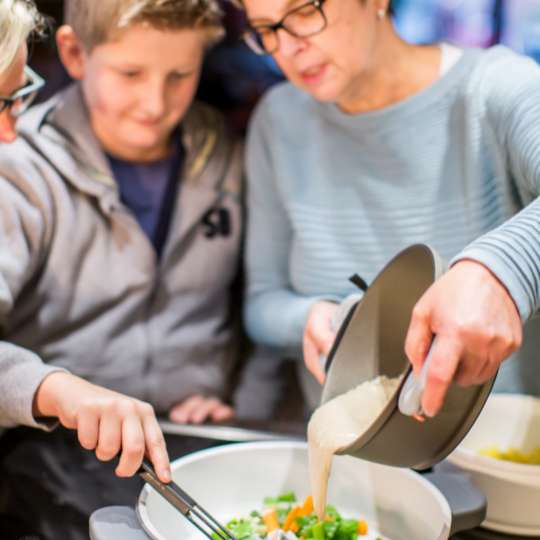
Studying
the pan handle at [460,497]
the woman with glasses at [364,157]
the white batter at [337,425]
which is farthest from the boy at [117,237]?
the pan handle at [460,497]

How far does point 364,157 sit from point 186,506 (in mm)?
734

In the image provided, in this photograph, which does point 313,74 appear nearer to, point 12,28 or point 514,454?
point 12,28

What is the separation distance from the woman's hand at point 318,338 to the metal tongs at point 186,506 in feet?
1.06

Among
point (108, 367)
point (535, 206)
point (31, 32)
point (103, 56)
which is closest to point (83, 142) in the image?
point (103, 56)

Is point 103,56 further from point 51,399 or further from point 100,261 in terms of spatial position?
point 51,399

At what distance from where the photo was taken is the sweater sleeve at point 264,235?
1538mm

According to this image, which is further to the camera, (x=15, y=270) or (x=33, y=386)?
(x=15, y=270)

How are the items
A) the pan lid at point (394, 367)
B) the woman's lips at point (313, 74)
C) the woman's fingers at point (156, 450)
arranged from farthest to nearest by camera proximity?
the woman's lips at point (313, 74) < the woman's fingers at point (156, 450) < the pan lid at point (394, 367)

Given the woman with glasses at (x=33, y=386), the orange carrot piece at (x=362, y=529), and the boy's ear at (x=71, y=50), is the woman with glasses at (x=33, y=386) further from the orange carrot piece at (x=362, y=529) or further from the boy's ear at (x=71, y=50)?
the orange carrot piece at (x=362, y=529)

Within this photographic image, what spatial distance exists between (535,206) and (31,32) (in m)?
0.78

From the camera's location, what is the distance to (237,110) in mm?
1778

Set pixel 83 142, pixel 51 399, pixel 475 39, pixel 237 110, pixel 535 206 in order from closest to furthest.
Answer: pixel 535 206, pixel 51 399, pixel 83 142, pixel 237 110, pixel 475 39

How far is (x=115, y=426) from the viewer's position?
95 cm

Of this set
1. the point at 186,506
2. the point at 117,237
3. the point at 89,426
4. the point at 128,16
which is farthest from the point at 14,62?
the point at 186,506
